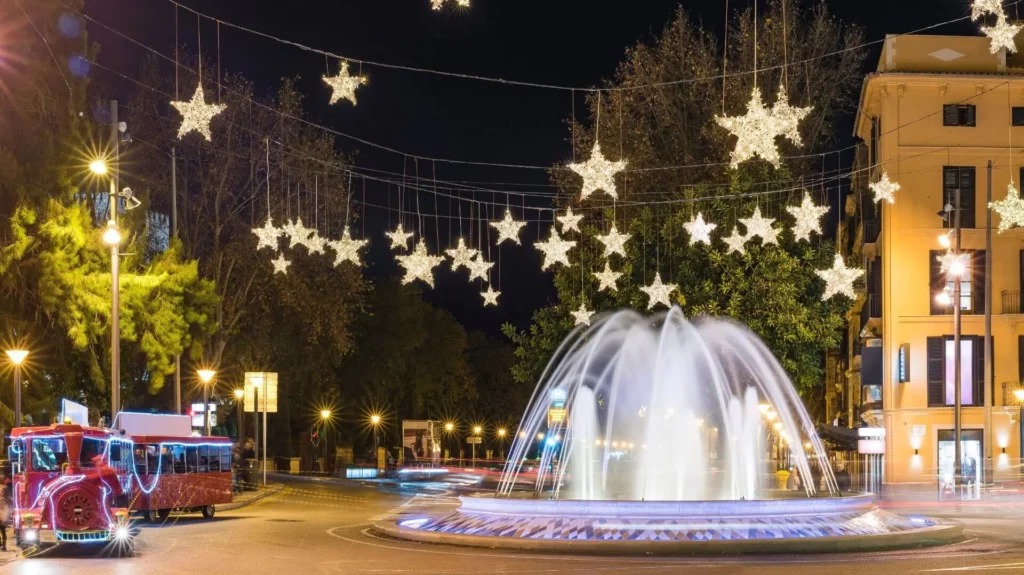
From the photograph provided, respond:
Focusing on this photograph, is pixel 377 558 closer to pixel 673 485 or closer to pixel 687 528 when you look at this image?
pixel 687 528

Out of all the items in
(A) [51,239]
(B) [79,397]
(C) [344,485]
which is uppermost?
(A) [51,239]

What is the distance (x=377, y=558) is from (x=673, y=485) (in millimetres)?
10718

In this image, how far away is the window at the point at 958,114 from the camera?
50562 mm

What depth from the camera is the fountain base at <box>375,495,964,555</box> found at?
21.1m

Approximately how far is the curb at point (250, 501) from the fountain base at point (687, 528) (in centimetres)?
1399

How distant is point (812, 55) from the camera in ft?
150

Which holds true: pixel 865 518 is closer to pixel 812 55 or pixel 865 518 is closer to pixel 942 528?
pixel 942 528

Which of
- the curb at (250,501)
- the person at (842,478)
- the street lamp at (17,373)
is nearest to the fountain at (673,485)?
the person at (842,478)

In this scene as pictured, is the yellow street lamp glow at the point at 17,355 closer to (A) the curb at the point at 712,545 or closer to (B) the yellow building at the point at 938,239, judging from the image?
(A) the curb at the point at 712,545

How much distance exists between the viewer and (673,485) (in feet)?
96.5

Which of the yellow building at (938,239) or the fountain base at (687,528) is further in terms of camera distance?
the yellow building at (938,239)

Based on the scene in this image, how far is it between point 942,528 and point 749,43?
2531 cm

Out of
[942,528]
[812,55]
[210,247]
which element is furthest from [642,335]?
[210,247]

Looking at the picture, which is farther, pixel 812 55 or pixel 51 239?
pixel 812 55
